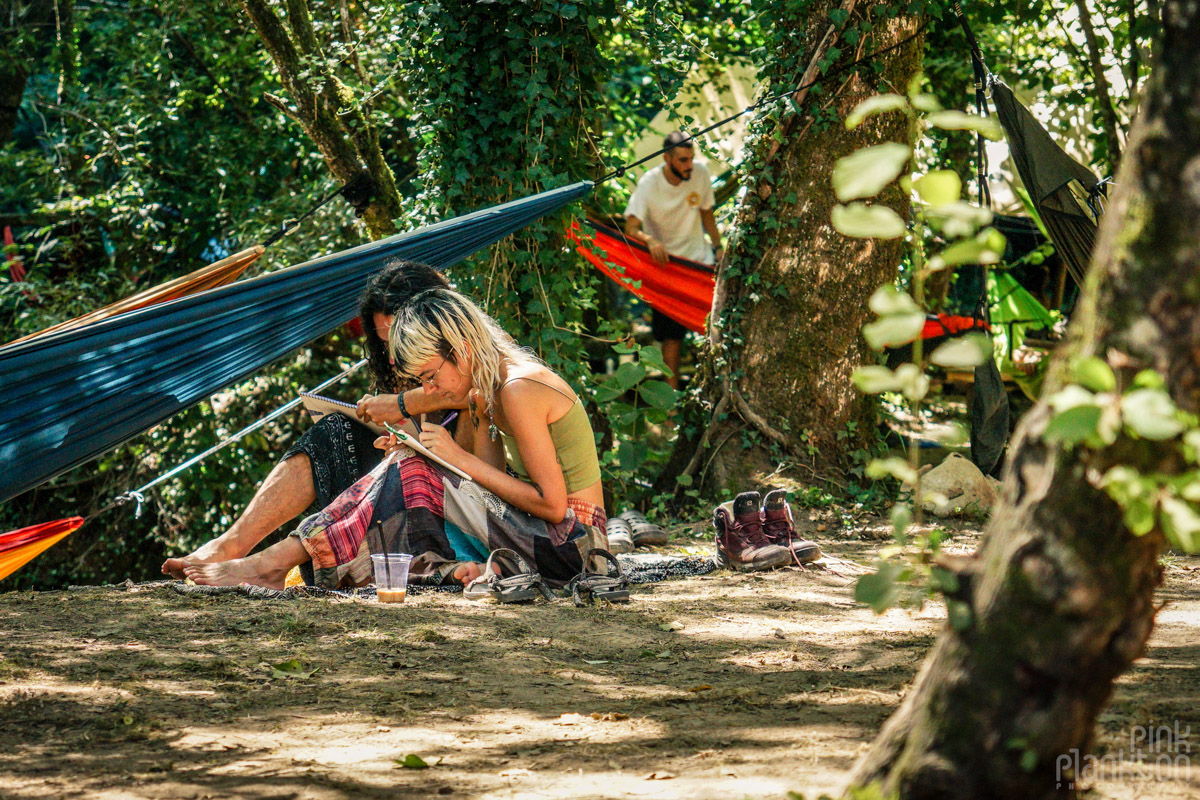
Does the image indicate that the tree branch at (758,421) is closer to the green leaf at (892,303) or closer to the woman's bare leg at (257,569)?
the woman's bare leg at (257,569)

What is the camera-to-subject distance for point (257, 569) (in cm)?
251

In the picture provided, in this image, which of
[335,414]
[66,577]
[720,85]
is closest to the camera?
[335,414]

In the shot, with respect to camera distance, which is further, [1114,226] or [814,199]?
[814,199]

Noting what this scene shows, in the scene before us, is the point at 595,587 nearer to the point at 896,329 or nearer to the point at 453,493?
the point at 453,493

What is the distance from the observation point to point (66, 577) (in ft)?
17.7

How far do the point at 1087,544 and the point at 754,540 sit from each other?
1.92 meters

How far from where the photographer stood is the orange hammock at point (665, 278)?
4246mm

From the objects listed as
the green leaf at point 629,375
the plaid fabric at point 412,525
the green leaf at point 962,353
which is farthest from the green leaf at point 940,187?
the green leaf at point 629,375

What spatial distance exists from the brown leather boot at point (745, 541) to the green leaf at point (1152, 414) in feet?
6.40

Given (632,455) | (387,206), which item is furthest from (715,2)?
(632,455)

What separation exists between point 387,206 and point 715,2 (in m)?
2.23

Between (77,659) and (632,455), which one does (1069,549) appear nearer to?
(77,659)

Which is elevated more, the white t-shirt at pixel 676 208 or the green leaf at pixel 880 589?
the white t-shirt at pixel 676 208

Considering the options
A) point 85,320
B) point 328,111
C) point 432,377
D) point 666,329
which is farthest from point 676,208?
point 85,320
